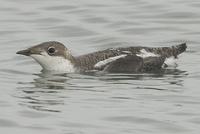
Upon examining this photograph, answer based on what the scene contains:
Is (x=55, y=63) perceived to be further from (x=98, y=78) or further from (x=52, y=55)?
(x=98, y=78)

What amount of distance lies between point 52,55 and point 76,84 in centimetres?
166

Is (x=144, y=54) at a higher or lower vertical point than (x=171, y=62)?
higher

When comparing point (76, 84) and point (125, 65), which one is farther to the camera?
point (125, 65)

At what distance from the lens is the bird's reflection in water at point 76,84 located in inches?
698

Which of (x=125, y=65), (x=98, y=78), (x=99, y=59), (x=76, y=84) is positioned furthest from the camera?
(x=99, y=59)

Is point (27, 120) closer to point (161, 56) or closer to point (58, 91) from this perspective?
point (58, 91)

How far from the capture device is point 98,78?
66.2 ft

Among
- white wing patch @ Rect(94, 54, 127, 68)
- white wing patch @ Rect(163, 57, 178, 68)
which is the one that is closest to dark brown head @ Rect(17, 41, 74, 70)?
white wing patch @ Rect(94, 54, 127, 68)

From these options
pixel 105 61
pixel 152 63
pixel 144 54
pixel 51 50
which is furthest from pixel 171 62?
pixel 51 50

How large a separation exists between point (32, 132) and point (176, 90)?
3979mm

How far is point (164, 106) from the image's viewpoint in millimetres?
17000

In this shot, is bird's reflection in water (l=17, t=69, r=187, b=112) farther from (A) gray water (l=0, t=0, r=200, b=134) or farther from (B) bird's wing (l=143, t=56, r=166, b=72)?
(B) bird's wing (l=143, t=56, r=166, b=72)

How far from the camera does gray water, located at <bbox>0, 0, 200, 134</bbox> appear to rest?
16.0m

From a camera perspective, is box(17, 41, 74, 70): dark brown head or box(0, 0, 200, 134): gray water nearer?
box(0, 0, 200, 134): gray water
